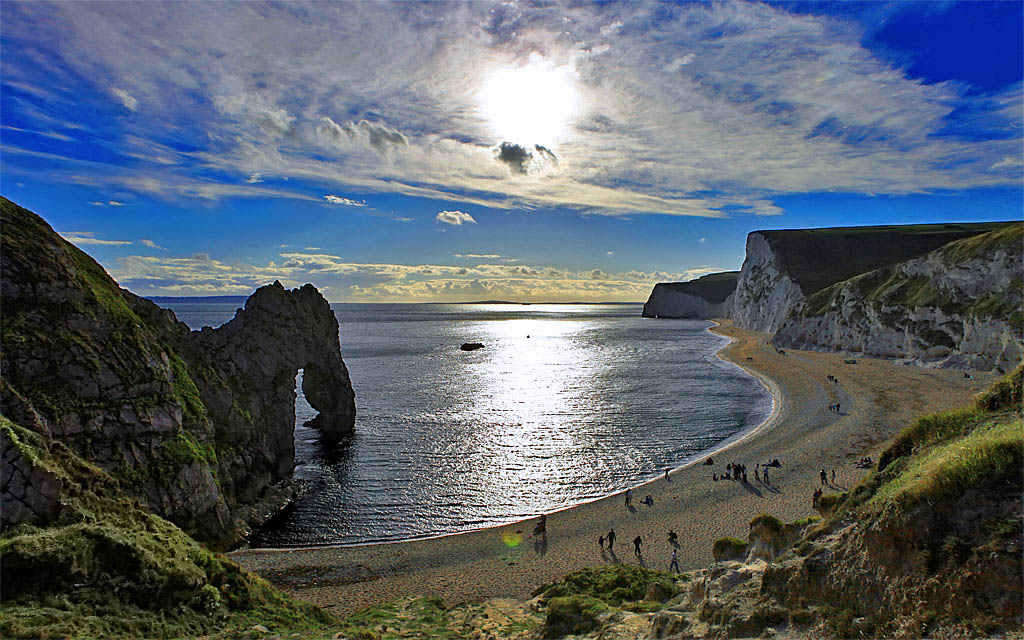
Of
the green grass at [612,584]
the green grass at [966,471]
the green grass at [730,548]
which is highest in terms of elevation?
the green grass at [966,471]

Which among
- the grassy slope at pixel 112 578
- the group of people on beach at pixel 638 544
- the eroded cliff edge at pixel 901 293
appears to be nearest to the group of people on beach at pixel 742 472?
the group of people on beach at pixel 638 544

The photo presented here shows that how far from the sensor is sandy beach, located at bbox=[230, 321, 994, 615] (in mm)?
22409

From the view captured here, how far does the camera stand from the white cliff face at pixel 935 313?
57.2m

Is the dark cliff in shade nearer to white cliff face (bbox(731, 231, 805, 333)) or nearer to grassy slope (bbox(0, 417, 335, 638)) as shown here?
grassy slope (bbox(0, 417, 335, 638))

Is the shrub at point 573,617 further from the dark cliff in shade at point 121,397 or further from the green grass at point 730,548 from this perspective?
the dark cliff in shade at point 121,397

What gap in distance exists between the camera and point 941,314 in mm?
66875

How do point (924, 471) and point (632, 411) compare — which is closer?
point (924, 471)

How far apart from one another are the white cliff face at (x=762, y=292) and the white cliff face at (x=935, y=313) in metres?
20.7

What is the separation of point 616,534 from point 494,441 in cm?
1875

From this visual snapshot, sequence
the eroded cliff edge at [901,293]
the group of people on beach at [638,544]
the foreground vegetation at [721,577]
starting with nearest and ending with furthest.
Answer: the foreground vegetation at [721,577] < the group of people on beach at [638,544] < the eroded cliff edge at [901,293]

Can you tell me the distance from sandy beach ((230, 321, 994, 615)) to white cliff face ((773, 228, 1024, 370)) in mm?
18608

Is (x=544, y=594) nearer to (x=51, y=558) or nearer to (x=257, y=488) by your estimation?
(x=51, y=558)

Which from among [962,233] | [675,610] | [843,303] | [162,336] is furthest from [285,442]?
[962,233]

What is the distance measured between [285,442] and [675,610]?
32.4m
